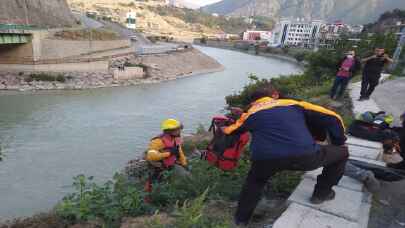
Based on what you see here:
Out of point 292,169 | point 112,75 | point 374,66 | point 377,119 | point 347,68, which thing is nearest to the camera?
point 292,169

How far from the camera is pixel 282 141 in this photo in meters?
2.65

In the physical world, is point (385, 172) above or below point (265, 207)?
above

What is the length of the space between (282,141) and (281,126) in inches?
5.2

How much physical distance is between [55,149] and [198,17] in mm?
150801

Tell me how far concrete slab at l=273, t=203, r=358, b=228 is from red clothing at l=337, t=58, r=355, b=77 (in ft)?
21.1

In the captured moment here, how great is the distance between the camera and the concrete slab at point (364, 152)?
438 centimetres

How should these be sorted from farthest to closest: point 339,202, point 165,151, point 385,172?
point 165,151 → point 385,172 → point 339,202

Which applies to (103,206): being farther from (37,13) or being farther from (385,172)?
(37,13)

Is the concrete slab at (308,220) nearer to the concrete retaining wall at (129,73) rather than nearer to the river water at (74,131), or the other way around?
the river water at (74,131)

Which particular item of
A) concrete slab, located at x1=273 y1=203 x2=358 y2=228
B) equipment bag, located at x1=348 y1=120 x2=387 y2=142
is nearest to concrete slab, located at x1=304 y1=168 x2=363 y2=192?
concrete slab, located at x1=273 y1=203 x2=358 y2=228

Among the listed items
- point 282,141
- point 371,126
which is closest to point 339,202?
point 282,141

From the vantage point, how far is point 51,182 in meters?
8.79

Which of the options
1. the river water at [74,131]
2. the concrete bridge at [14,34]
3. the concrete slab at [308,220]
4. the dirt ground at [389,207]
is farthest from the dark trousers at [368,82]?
the concrete bridge at [14,34]

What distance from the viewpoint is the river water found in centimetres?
855
